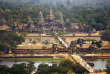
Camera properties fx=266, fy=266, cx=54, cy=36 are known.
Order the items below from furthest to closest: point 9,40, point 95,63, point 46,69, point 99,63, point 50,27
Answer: point 50,27, point 9,40, point 99,63, point 95,63, point 46,69

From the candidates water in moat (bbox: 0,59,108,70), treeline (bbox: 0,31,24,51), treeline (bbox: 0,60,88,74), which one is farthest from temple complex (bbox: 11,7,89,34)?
treeline (bbox: 0,60,88,74)

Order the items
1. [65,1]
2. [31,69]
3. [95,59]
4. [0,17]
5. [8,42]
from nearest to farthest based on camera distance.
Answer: [31,69]
[95,59]
[8,42]
[0,17]
[65,1]

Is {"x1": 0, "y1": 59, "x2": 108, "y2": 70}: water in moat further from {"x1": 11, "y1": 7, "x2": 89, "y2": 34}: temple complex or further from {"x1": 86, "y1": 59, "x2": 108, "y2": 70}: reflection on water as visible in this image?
{"x1": 11, "y1": 7, "x2": 89, "y2": 34}: temple complex

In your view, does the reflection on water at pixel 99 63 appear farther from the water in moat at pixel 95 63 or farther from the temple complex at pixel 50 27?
the temple complex at pixel 50 27

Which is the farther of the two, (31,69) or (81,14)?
(81,14)

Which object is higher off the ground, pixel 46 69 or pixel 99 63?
pixel 46 69

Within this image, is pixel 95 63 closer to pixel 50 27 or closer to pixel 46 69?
pixel 46 69

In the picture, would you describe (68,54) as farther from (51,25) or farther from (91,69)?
(51,25)

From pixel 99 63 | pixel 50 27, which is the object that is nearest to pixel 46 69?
pixel 99 63

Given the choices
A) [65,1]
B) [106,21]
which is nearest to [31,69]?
[106,21]

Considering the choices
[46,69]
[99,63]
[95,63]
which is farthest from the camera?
[99,63]

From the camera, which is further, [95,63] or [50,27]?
[50,27]
